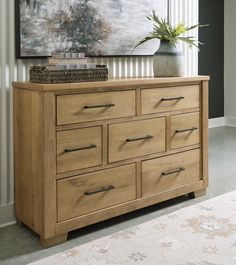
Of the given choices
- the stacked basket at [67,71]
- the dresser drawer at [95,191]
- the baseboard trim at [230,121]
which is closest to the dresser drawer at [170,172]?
the dresser drawer at [95,191]

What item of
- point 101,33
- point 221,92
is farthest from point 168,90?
point 221,92

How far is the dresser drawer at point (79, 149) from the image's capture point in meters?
2.20

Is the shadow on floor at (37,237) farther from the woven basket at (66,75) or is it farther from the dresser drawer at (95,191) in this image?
the woven basket at (66,75)

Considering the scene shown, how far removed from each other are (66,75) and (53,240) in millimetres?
894

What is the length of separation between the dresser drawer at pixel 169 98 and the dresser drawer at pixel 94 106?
116 millimetres

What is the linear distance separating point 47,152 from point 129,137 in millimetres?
562

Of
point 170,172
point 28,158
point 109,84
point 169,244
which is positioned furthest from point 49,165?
point 170,172

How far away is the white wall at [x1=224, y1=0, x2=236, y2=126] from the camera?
19.6 feet

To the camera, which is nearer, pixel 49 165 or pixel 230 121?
pixel 49 165

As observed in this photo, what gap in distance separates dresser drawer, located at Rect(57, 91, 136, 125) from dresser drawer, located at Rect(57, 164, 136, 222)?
32cm

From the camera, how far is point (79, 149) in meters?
2.26

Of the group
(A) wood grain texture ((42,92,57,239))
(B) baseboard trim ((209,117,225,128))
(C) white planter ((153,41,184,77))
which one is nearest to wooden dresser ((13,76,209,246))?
(A) wood grain texture ((42,92,57,239))

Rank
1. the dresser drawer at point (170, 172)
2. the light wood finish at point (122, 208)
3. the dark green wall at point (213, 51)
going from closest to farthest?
the light wood finish at point (122, 208) < the dresser drawer at point (170, 172) < the dark green wall at point (213, 51)

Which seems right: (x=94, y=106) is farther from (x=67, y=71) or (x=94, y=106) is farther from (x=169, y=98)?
(x=169, y=98)
